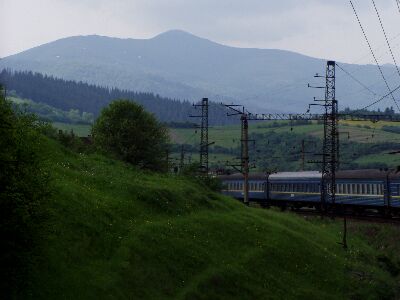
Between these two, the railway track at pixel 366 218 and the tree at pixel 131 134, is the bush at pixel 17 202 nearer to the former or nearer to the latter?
the railway track at pixel 366 218

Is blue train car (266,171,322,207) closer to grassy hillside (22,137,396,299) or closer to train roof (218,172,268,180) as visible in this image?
train roof (218,172,268,180)

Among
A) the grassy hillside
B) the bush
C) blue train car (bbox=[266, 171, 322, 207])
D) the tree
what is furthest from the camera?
blue train car (bbox=[266, 171, 322, 207])

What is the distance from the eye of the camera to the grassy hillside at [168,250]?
32.1 meters

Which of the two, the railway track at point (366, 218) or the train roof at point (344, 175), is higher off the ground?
the train roof at point (344, 175)

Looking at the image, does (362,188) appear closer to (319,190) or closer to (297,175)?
(319,190)

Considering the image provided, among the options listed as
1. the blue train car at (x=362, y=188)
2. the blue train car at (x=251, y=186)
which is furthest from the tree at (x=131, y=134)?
the blue train car at (x=362, y=188)

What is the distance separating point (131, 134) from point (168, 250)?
39.8 m

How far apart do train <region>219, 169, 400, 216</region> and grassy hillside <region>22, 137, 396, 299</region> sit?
398 inches

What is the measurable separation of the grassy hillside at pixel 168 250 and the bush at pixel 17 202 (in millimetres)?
1643

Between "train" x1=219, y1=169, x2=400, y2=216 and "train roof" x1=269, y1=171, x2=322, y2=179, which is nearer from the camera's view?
"train" x1=219, y1=169, x2=400, y2=216

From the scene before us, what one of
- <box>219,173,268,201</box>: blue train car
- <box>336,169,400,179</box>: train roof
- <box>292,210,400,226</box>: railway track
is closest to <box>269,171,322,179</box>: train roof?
<box>219,173,268,201</box>: blue train car

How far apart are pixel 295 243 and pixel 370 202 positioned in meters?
27.8

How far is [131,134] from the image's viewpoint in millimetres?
76250

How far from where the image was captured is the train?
69.8m
